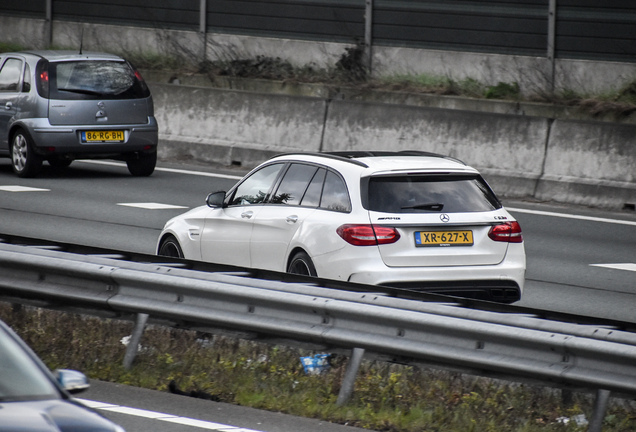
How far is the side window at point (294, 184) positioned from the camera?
9531 millimetres

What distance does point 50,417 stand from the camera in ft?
13.5

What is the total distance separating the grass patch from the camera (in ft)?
21.4

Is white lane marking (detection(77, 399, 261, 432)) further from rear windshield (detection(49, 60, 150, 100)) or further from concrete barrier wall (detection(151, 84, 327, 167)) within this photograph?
concrete barrier wall (detection(151, 84, 327, 167))

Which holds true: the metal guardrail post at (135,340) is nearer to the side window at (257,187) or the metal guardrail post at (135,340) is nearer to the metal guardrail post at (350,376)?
the metal guardrail post at (350,376)

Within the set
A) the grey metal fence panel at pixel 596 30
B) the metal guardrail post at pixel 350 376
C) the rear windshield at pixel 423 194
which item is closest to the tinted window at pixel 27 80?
the grey metal fence panel at pixel 596 30

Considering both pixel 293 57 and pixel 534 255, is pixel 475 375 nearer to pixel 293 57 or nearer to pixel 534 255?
pixel 534 255

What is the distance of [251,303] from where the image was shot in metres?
7.10

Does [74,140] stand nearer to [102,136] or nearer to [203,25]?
[102,136]

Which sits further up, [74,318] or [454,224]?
[454,224]

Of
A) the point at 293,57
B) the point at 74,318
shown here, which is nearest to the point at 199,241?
the point at 74,318

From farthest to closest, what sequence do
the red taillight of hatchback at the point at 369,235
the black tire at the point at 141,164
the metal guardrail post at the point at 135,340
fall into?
the black tire at the point at 141,164, the red taillight of hatchback at the point at 369,235, the metal guardrail post at the point at 135,340

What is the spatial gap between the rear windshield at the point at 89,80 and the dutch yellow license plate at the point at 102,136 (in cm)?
54

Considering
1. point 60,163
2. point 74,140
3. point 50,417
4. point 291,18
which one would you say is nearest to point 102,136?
point 74,140

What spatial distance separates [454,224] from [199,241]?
2.62 m
